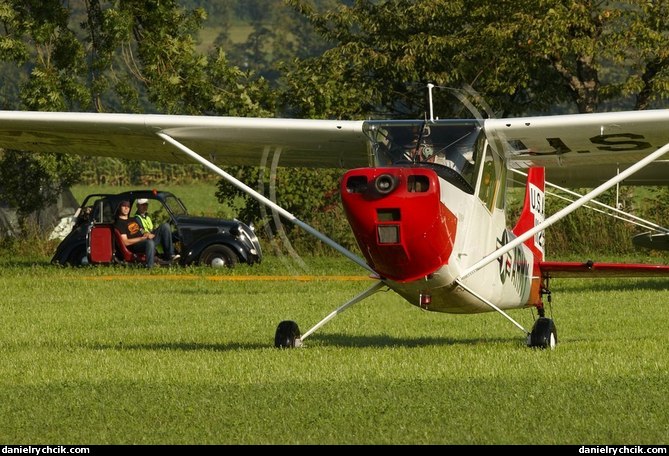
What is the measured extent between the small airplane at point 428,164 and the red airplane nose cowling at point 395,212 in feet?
0.03

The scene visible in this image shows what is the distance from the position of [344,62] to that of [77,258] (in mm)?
9433

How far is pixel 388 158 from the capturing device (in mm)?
11148

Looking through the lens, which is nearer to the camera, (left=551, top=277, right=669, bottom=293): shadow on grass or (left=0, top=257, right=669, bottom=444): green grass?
(left=0, top=257, right=669, bottom=444): green grass

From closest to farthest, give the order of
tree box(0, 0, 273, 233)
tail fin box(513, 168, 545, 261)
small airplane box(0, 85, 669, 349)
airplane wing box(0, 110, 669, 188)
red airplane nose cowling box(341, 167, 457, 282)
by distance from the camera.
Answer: red airplane nose cowling box(341, 167, 457, 282)
small airplane box(0, 85, 669, 349)
airplane wing box(0, 110, 669, 188)
tail fin box(513, 168, 545, 261)
tree box(0, 0, 273, 233)

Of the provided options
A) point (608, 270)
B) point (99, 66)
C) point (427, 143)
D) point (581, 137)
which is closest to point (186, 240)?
point (99, 66)

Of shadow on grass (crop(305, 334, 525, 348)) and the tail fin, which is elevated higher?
the tail fin

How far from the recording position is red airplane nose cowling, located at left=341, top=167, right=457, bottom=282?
9.99 m

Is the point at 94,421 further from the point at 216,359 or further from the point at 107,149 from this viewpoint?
the point at 107,149

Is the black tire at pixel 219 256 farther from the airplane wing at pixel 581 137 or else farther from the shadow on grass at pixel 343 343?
the airplane wing at pixel 581 137

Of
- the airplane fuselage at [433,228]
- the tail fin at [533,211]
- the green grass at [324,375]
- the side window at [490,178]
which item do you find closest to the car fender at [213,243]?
the green grass at [324,375]

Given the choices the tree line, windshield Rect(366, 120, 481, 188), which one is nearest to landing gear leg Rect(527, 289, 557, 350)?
windshield Rect(366, 120, 481, 188)

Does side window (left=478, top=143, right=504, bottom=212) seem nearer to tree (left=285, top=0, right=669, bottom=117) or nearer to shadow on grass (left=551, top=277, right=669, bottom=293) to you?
shadow on grass (left=551, top=277, right=669, bottom=293)

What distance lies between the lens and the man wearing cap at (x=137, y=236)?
24.1m

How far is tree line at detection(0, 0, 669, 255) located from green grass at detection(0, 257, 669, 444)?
8938mm
